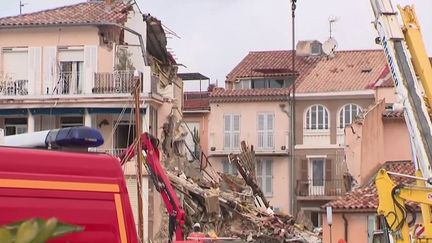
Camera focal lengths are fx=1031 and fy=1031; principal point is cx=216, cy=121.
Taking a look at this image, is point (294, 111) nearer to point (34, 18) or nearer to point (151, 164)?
point (34, 18)

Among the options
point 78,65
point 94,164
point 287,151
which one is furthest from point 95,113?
point 94,164

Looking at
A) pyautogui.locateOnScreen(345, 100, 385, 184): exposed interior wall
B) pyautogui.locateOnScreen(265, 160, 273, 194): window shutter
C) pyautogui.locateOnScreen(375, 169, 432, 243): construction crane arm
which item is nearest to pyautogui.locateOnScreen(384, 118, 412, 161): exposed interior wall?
pyautogui.locateOnScreen(345, 100, 385, 184): exposed interior wall

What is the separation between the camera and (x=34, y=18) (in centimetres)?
A: 4378

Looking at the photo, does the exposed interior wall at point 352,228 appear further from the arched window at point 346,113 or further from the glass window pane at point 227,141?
the glass window pane at point 227,141

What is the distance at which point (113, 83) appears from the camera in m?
41.4

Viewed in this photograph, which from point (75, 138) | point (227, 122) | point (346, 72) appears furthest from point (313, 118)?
point (75, 138)

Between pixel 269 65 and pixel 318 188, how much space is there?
10.1 m

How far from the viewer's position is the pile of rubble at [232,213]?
40.2m

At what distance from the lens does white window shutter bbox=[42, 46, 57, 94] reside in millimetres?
41844

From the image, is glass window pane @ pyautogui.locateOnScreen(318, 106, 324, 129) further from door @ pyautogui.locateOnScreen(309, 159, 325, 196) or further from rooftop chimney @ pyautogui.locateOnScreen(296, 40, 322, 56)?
rooftop chimney @ pyautogui.locateOnScreen(296, 40, 322, 56)

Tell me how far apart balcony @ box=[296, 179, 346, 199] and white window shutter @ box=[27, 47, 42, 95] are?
2471 centimetres

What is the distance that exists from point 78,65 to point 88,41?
107cm

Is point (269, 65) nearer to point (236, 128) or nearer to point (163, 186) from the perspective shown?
point (236, 128)

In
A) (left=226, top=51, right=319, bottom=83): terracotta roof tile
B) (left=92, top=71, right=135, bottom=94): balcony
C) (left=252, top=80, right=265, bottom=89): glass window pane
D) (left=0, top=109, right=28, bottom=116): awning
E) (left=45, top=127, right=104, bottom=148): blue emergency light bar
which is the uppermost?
(left=226, top=51, right=319, bottom=83): terracotta roof tile
